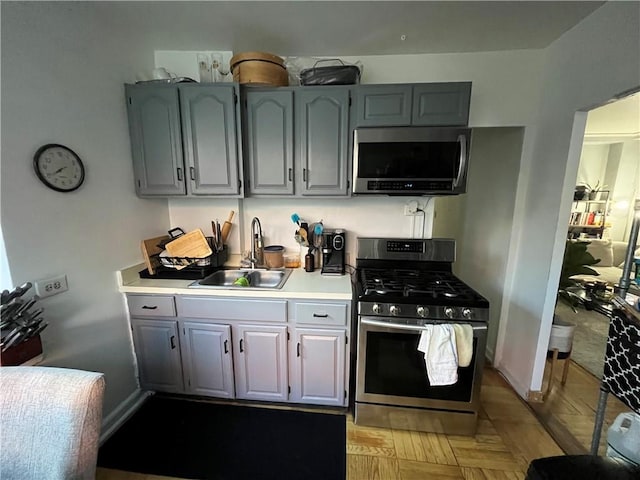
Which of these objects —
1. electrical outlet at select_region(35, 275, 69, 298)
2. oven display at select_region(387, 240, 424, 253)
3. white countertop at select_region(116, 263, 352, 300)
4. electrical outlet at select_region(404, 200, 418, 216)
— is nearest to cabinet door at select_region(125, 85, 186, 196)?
white countertop at select_region(116, 263, 352, 300)

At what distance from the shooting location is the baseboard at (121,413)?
1.72 meters

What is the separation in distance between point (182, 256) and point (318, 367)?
1302 mm

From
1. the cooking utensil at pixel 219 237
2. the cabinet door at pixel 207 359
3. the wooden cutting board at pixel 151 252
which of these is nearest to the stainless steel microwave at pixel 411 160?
the cooking utensil at pixel 219 237

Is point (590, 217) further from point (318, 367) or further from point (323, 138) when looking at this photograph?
point (318, 367)

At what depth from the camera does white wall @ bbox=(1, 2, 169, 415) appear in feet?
4.25

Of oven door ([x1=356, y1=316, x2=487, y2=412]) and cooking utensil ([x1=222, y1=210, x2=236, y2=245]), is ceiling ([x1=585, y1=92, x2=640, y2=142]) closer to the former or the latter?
oven door ([x1=356, y1=316, x2=487, y2=412])

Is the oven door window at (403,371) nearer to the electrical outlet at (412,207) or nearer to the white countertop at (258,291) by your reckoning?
the white countertop at (258,291)

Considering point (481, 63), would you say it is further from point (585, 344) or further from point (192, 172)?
point (585, 344)

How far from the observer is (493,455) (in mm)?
1608

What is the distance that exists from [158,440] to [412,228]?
2.31 meters

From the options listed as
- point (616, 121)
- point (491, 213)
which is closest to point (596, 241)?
point (616, 121)

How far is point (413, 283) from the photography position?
183 cm

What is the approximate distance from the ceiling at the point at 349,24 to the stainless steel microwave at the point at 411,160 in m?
0.63

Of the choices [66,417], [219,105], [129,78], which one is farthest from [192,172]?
[66,417]
